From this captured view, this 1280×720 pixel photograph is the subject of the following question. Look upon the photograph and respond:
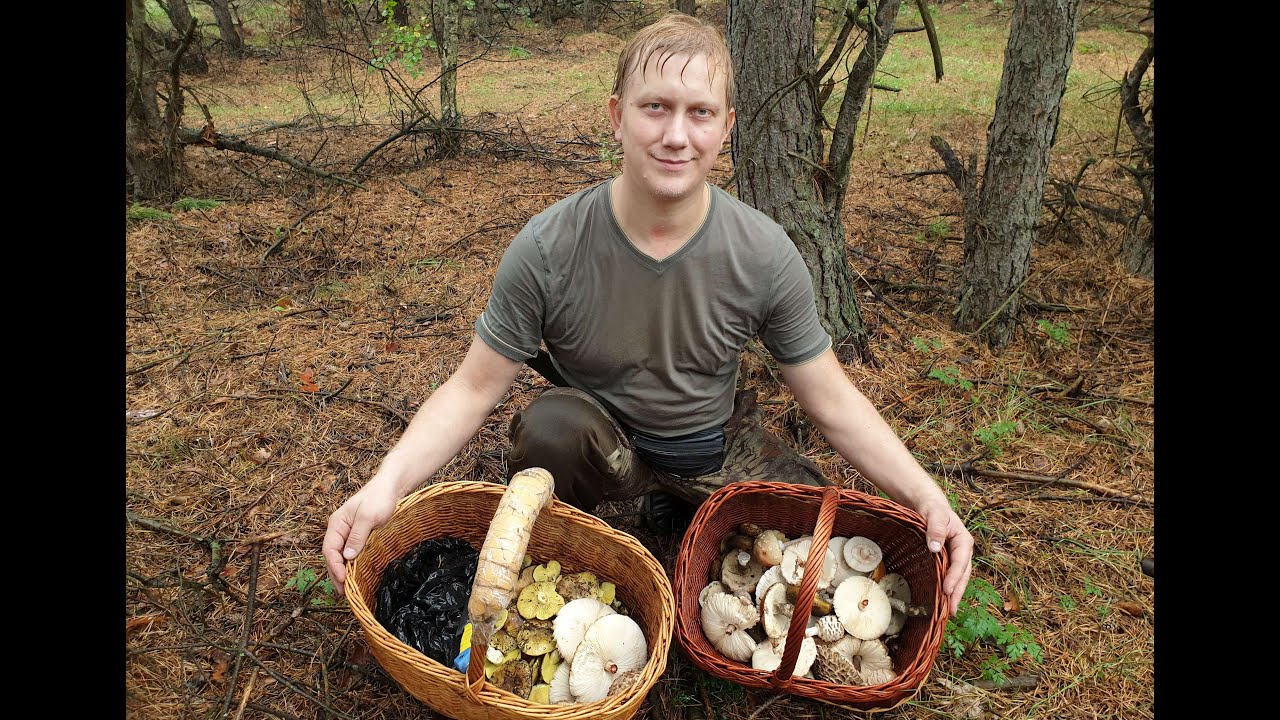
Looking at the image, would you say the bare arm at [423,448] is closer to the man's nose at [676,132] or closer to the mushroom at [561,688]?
the mushroom at [561,688]

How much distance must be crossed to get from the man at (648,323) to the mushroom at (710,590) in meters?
0.45

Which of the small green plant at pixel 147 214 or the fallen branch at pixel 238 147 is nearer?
the small green plant at pixel 147 214

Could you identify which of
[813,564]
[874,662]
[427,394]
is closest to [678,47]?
[813,564]

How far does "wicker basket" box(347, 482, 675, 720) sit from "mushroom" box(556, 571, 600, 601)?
66 millimetres

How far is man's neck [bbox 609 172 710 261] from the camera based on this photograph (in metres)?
2.01

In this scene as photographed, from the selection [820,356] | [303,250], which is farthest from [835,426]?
[303,250]

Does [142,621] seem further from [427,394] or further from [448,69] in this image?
[448,69]

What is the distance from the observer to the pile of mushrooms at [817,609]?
2107mm

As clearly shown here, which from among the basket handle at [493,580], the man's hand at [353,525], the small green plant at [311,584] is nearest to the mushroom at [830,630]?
the basket handle at [493,580]

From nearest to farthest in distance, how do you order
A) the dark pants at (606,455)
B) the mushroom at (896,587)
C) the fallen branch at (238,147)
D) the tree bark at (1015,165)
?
the dark pants at (606,455) < the mushroom at (896,587) < the tree bark at (1015,165) < the fallen branch at (238,147)

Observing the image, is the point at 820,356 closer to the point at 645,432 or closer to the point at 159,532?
the point at 645,432

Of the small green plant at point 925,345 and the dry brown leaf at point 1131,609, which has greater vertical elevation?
the small green plant at point 925,345

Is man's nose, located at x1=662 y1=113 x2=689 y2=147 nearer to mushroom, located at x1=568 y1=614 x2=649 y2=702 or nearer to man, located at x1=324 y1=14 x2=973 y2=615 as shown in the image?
man, located at x1=324 y1=14 x2=973 y2=615

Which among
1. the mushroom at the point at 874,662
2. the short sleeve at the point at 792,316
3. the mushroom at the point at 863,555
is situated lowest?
the mushroom at the point at 874,662
